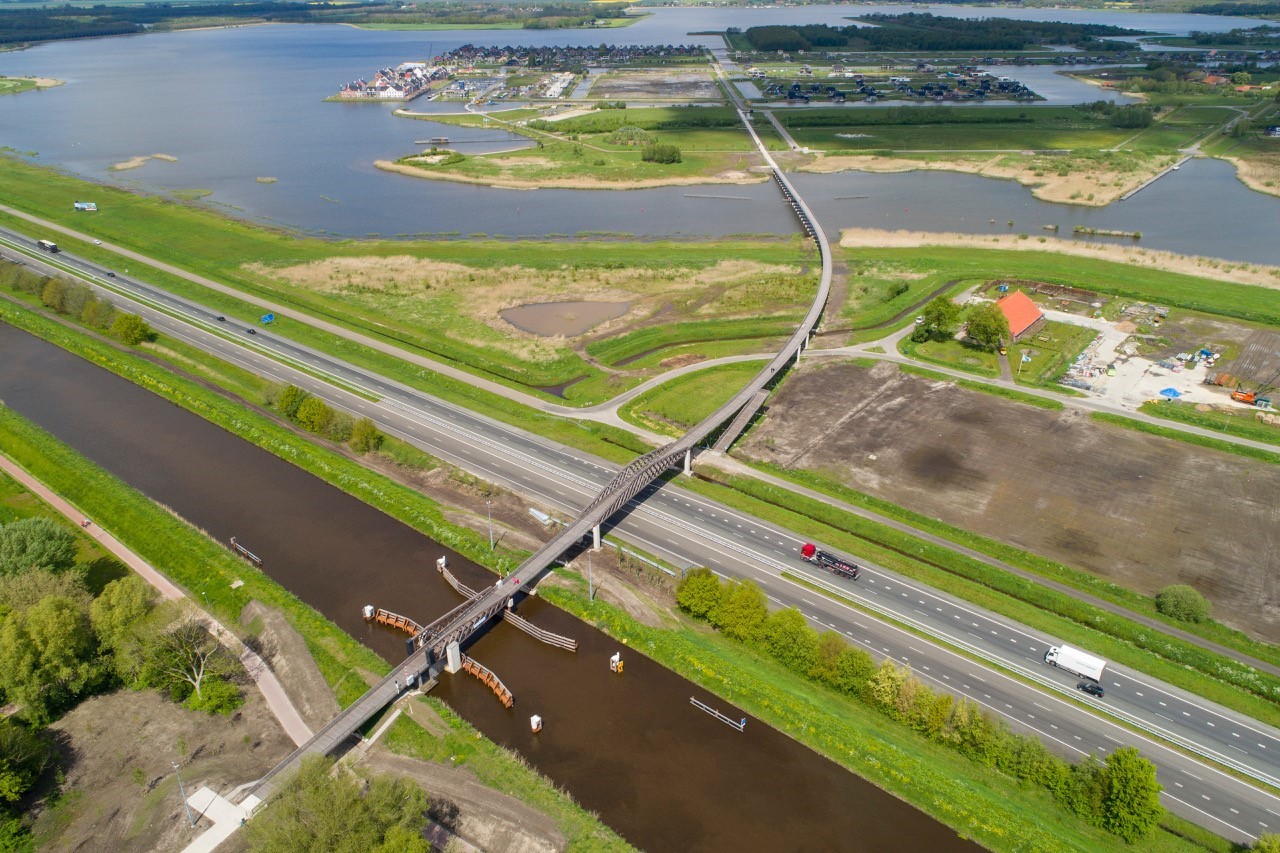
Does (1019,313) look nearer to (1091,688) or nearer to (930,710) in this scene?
(1091,688)

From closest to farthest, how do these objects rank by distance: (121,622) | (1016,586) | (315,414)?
(121,622)
(1016,586)
(315,414)

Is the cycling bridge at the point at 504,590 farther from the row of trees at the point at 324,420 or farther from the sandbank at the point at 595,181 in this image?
the sandbank at the point at 595,181

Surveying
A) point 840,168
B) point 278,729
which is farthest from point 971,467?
point 840,168

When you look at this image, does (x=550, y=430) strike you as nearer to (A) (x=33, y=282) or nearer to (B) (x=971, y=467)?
(B) (x=971, y=467)

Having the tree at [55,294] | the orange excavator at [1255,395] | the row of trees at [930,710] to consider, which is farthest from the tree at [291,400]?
the orange excavator at [1255,395]

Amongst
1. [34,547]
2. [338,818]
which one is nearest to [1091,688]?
[338,818]

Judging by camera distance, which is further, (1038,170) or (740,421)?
(1038,170)

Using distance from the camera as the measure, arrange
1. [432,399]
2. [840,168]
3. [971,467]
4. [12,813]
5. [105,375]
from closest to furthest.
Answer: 1. [12,813]
2. [971,467]
3. [432,399]
4. [105,375]
5. [840,168]
